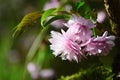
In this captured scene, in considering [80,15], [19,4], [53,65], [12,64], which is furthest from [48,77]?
[80,15]

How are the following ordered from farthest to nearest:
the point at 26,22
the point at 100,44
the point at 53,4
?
the point at 53,4
the point at 26,22
the point at 100,44

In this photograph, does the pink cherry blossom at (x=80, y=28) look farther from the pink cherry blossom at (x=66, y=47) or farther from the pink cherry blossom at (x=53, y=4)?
the pink cherry blossom at (x=53, y=4)

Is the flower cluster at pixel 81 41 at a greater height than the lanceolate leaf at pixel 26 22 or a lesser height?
lesser

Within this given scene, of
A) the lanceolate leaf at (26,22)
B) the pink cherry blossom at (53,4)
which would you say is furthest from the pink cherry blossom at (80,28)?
the pink cherry blossom at (53,4)

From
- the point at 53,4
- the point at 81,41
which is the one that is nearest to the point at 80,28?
the point at 81,41

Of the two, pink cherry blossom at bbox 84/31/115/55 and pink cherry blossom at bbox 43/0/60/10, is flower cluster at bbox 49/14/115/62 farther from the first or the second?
pink cherry blossom at bbox 43/0/60/10

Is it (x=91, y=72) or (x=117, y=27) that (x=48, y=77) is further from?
(x=117, y=27)

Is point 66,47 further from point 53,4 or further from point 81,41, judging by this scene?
point 53,4
